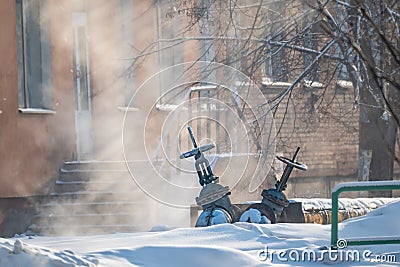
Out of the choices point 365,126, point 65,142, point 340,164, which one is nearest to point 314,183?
point 340,164

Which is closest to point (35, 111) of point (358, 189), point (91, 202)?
point (91, 202)

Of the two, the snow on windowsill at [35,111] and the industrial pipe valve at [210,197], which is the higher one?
the snow on windowsill at [35,111]

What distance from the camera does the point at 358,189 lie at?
4621 millimetres

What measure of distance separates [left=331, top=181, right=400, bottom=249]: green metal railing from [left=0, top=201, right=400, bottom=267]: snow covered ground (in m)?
0.05

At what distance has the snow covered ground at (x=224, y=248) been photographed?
4.16m

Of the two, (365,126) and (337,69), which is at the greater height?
(337,69)

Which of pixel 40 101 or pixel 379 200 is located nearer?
pixel 379 200

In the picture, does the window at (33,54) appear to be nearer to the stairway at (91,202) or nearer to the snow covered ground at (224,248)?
the stairway at (91,202)

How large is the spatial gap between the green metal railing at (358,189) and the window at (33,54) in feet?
23.0

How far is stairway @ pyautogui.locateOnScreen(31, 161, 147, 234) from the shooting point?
10195 millimetres

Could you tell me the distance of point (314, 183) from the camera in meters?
16.3

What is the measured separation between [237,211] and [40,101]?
483 centimetres

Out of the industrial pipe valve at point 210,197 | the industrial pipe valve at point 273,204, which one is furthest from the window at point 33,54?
the industrial pipe valve at point 273,204

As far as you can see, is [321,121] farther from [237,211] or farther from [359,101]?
[237,211]
